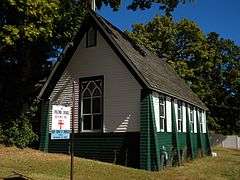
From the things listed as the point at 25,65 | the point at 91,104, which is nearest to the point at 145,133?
the point at 91,104

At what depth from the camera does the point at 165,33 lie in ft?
195

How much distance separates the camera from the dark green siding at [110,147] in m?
23.5

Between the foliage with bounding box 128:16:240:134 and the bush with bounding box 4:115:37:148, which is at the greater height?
the foliage with bounding box 128:16:240:134

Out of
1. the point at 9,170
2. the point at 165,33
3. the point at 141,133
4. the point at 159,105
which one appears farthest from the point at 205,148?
the point at 165,33

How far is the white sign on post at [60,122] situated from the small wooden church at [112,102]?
904 cm

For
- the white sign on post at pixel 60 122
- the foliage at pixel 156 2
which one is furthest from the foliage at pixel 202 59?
the white sign on post at pixel 60 122

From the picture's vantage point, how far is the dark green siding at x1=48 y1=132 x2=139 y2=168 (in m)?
23.5

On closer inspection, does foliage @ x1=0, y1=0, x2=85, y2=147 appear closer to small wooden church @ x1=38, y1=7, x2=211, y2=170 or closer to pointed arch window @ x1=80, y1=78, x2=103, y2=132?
small wooden church @ x1=38, y1=7, x2=211, y2=170

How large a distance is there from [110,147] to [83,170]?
487 centimetres

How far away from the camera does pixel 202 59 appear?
199 ft

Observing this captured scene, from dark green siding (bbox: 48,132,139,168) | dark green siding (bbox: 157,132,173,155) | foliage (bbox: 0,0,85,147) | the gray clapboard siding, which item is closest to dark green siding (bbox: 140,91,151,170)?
the gray clapboard siding

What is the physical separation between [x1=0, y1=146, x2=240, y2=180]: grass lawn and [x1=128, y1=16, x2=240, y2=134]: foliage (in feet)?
103

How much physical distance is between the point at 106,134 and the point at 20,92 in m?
6.97

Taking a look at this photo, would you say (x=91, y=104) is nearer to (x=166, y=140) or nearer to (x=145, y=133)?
(x=145, y=133)
